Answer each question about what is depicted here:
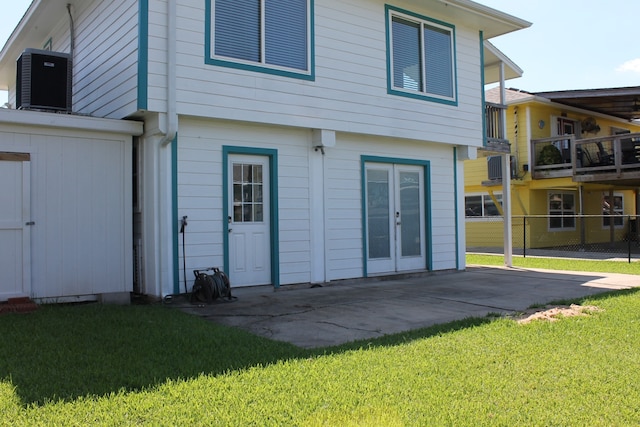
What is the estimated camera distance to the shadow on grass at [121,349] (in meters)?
3.57

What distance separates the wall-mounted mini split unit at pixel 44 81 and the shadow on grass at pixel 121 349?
2997 mm

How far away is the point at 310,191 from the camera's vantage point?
8672 millimetres

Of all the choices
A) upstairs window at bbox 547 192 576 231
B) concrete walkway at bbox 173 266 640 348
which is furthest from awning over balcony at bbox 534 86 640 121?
concrete walkway at bbox 173 266 640 348

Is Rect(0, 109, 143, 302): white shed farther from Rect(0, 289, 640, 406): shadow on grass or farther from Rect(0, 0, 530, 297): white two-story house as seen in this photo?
Rect(0, 289, 640, 406): shadow on grass

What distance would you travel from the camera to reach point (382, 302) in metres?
7.18

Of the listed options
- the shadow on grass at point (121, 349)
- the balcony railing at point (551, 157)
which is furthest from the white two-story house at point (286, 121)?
the balcony railing at point (551, 157)

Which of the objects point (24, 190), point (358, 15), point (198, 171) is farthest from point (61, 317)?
point (358, 15)

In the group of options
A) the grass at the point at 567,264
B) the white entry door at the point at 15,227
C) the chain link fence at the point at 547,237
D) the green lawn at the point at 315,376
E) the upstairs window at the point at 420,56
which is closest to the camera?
the green lawn at the point at 315,376

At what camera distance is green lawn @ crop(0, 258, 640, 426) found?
308 centimetres

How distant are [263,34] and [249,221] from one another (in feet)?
9.27

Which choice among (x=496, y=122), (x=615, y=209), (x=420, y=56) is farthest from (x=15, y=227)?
(x=615, y=209)

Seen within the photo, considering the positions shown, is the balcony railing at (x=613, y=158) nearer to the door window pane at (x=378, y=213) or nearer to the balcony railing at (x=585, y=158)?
the balcony railing at (x=585, y=158)

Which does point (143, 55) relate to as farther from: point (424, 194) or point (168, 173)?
point (424, 194)

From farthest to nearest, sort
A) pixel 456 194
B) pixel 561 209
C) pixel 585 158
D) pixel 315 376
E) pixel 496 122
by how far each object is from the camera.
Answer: pixel 561 209, pixel 585 158, pixel 496 122, pixel 456 194, pixel 315 376
